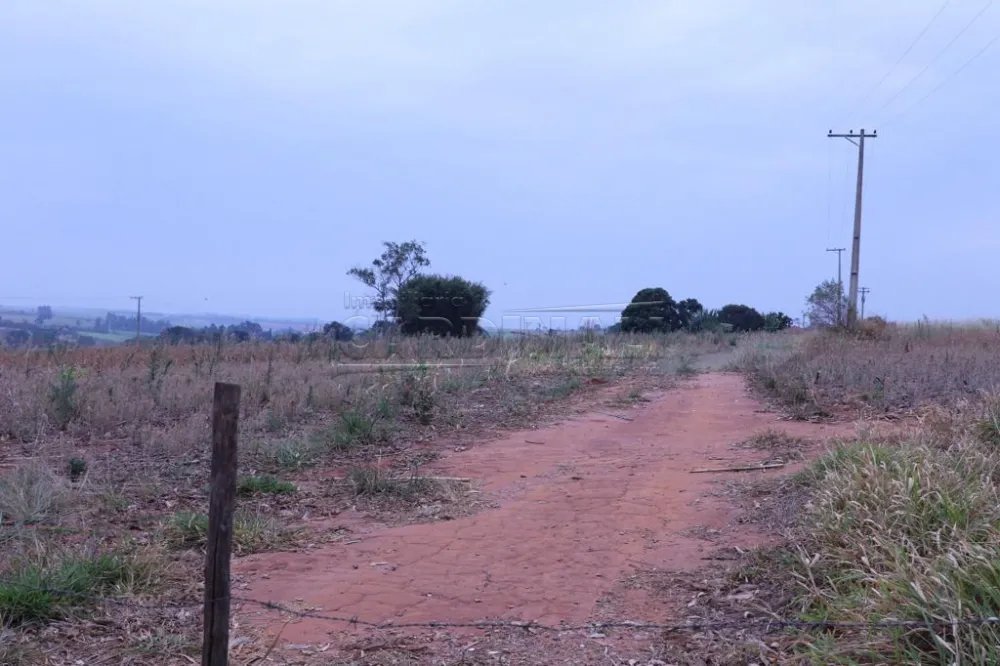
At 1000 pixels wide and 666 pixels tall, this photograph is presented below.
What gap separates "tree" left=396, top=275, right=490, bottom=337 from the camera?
30.8 m

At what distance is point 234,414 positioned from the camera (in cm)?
333

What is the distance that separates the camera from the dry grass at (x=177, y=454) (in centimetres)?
468

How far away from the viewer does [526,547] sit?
602cm

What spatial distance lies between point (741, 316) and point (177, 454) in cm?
5057

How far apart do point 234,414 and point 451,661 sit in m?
1.67

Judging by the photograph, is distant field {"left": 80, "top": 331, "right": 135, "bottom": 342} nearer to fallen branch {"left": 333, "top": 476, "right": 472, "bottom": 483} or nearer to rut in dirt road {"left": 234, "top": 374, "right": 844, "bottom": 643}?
rut in dirt road {"left": 234, "top": 374, "right": 844, "bottom": 643}

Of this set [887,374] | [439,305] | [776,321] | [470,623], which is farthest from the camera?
[776,321]

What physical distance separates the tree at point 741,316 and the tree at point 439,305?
26430 mm

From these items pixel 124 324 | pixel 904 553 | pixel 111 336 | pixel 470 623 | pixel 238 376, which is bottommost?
pixel 470 623

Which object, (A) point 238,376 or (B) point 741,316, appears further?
(B) point 741,316

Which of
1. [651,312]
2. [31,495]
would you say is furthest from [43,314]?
[651,312]

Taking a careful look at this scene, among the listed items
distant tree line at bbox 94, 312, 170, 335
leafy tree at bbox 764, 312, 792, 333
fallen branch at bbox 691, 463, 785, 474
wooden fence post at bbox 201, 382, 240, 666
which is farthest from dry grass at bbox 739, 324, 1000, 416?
leafy tree at bbox 764, 312, 792, 333

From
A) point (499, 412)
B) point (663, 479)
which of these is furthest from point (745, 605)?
point (499, 412)

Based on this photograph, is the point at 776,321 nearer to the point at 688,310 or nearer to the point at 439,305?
the point at 688,310
